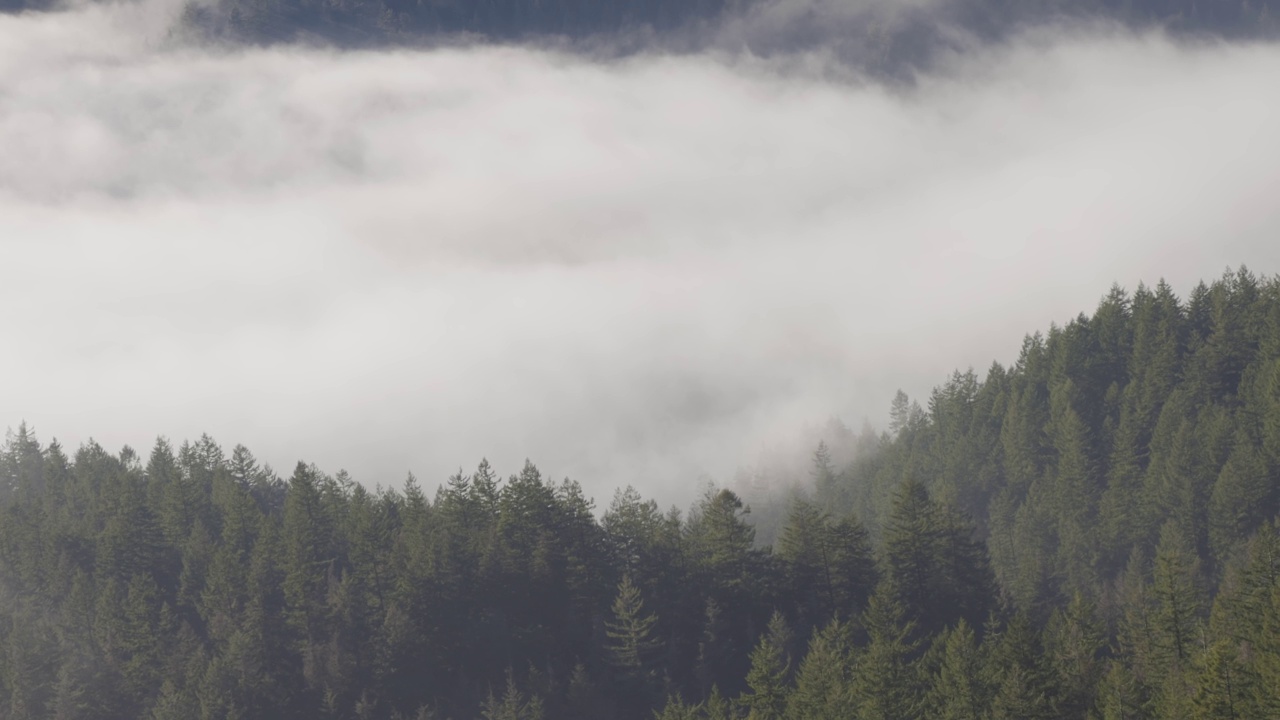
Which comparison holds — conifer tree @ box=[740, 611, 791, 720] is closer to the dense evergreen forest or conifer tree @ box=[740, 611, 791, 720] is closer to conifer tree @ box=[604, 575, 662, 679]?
A: the dense evergreen forest

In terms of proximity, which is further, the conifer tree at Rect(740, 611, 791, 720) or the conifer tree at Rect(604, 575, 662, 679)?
the conifer tree at Rect(604, 575, 662, 679)

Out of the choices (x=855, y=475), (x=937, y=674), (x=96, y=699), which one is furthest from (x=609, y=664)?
(x=855, y=475)

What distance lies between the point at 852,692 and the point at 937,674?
7378 millimetres

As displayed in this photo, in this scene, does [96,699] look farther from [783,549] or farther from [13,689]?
[783,549]

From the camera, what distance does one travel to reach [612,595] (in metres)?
105

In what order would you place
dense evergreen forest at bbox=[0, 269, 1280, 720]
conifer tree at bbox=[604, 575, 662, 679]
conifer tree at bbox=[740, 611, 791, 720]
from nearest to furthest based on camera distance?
conifer tree at bbox=[740, 611, 791, 720]
dense evergreen forest at bbox=[0, 269, 1280, 720]
conifer tree at bbox=[604, 575, 662, 679]

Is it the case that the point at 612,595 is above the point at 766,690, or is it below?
above

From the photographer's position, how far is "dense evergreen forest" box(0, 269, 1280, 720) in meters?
80.1

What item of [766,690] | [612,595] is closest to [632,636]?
[612,595]

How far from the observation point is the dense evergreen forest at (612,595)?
263 ft

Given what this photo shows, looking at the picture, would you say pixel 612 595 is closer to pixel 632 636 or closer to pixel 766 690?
pixel 632 636

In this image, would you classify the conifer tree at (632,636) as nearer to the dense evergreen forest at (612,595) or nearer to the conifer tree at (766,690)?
the dense evergreen forest at (612,595)

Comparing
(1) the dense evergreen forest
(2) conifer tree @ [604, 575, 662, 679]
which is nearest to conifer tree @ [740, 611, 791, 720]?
(1) the dense evergreen forest

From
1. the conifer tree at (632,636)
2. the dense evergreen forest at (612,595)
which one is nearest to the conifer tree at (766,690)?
the dense evergreen forest at (612,595)
